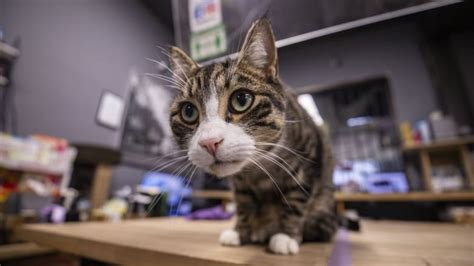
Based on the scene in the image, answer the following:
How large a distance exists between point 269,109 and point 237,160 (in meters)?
0.11

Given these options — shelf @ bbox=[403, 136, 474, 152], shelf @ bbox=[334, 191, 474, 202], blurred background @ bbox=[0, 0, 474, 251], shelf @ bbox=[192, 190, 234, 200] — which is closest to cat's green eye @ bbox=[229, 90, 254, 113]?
blurred background @ bbox=[0, 0, 474, 251]

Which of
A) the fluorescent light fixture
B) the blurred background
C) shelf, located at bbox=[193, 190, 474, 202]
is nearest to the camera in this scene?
the fluorescent light fixture

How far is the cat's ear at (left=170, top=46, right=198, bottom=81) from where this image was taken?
0.38 m

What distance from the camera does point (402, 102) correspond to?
79.7 inches

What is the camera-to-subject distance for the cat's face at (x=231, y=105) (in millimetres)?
325

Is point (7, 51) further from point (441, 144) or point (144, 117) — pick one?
point (441, 144)

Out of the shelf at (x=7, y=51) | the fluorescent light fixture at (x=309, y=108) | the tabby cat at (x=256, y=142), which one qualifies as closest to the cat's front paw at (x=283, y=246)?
the tabby cat at (x=256, y=142)

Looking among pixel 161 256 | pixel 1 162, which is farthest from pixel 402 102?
pixel 1 162

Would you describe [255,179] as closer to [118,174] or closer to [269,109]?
[269,109]

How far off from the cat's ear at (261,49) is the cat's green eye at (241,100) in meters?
0.05

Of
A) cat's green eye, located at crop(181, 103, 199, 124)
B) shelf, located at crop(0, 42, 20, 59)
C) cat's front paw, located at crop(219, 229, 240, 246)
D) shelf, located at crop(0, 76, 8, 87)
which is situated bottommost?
cat's front paw, located at crop(219, 229, 240, 246)

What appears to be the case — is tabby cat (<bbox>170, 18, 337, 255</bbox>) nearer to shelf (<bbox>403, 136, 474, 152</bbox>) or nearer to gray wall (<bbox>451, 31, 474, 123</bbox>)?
gray wall (<bbox>451, 31, 474, 123</bbox>)

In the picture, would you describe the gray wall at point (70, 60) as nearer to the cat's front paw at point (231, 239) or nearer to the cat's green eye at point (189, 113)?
the cat's green eye at point (189, 113)

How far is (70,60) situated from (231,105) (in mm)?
1730
